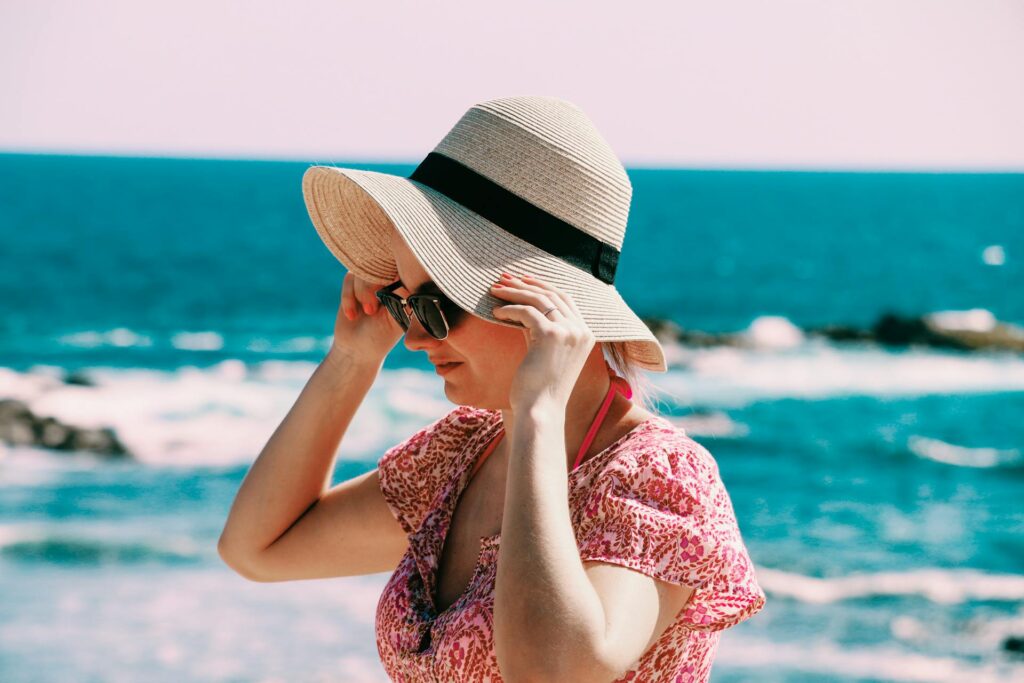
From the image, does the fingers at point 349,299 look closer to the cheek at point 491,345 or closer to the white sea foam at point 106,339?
the cheek at point 491,345

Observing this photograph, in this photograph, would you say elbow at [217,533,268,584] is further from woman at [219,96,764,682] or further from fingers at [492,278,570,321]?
fingers at [492,278,570,321]

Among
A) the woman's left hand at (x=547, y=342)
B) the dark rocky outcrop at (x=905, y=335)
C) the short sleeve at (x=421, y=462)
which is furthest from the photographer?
the dark rocky outcrop at (x=905, y=335)

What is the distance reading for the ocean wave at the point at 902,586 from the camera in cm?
1047

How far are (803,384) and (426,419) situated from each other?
829cm

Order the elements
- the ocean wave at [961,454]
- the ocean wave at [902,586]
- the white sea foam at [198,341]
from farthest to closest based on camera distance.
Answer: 1. the white sea foam at [198,341]
2. the ocean wave at [961,454]
3. the ocean wave at [902,586]

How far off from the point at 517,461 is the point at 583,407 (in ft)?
1.31

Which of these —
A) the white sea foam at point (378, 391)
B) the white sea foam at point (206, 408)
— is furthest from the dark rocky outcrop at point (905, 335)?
the white sea foam at point (206, 408)

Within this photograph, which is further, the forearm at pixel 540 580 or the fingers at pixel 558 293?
the fingers at pixel 558 293

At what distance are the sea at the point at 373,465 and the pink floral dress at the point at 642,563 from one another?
0.52 m

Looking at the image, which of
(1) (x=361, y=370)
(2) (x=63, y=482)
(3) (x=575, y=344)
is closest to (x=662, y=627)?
(3) (x=575, y=344)

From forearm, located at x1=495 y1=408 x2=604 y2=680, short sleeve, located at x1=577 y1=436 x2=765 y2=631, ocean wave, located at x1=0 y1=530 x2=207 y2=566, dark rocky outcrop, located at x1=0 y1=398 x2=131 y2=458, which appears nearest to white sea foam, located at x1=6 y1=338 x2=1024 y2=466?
dark rocky outcrop, located at x1=0 y1=398 x2=131 y2=458

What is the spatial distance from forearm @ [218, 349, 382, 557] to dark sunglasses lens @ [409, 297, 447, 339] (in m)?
0.55

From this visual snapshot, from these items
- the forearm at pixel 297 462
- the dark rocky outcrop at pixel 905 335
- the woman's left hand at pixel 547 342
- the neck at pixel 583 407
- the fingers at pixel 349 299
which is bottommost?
the dark rocky outcrop at pixel 905 335

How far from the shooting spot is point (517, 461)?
5.93 ft
